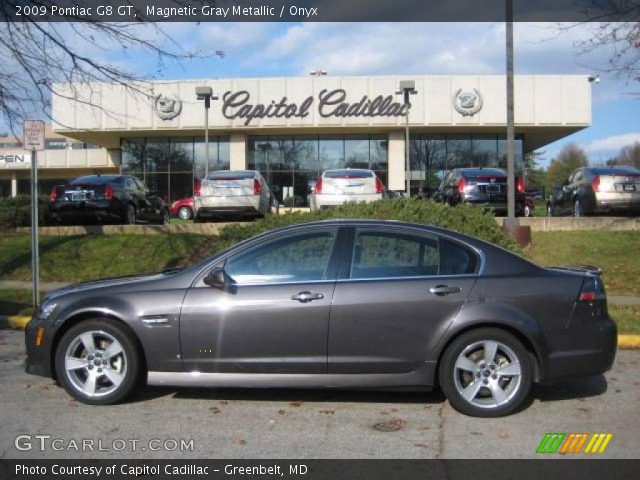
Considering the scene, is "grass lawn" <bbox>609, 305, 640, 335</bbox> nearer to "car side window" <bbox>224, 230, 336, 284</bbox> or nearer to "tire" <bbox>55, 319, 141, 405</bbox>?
"car side window" <bbox>224, 230, 336, 284</bbox>

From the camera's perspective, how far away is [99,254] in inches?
511

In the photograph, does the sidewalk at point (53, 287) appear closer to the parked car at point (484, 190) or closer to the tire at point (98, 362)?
the parked car at point (484, 190)

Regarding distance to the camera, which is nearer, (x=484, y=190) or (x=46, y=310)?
(x=46, y=310)

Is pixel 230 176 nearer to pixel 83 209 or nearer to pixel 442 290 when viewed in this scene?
pixel 83 209

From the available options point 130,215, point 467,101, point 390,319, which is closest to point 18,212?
point 130,215

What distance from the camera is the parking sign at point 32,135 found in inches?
364

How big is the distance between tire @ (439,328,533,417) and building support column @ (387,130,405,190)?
93.3 feet

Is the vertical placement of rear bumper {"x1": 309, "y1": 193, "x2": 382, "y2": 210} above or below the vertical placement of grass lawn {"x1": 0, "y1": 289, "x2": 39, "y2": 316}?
above

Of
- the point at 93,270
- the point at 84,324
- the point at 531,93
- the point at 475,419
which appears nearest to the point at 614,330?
the point at 475,419

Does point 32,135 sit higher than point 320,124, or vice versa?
point 320,124

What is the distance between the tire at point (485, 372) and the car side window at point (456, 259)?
52 centimetres

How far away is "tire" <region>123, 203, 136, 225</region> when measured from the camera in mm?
15761

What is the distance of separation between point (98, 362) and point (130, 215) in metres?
11.1
